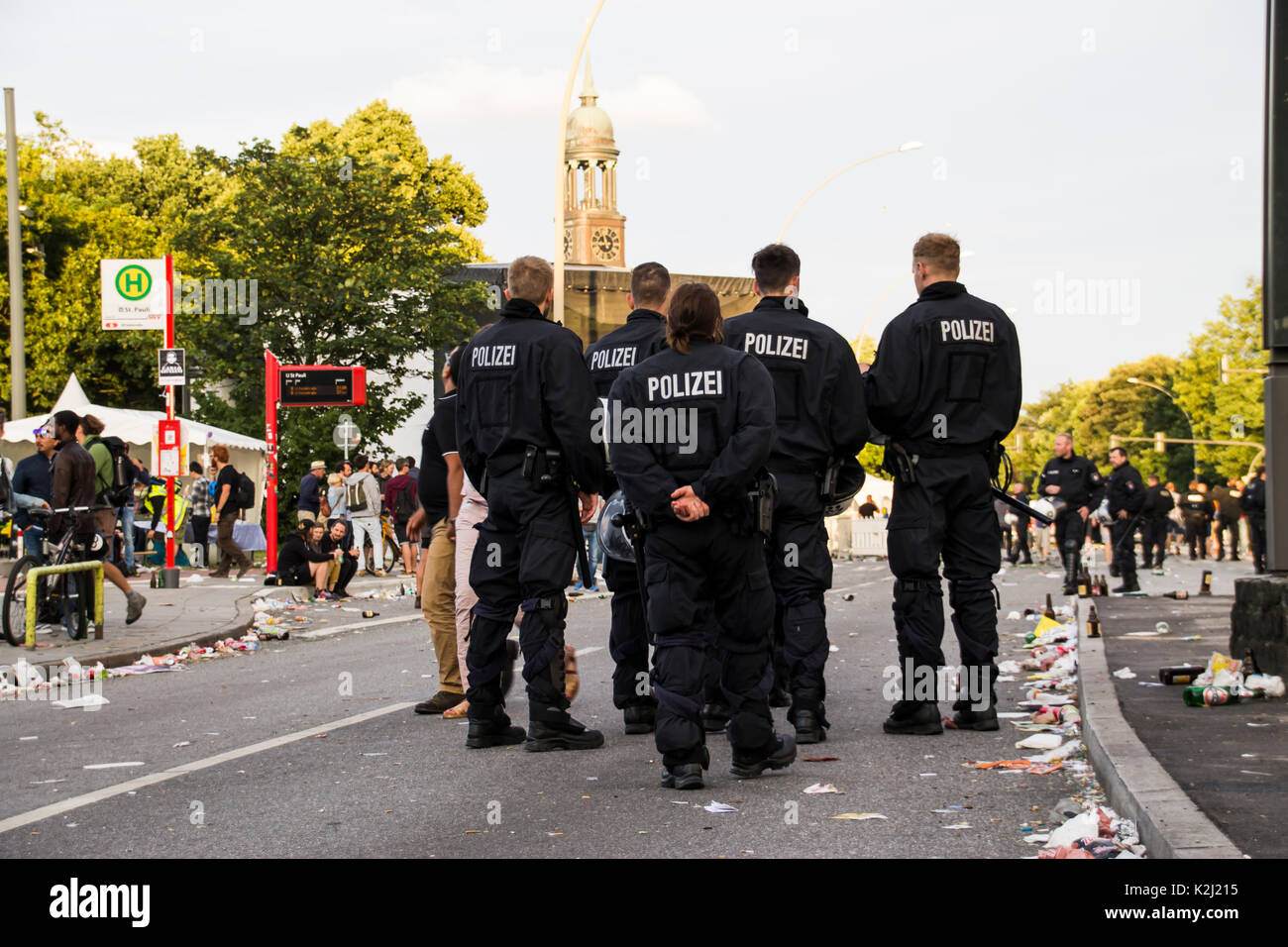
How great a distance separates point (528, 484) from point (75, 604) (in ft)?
25.2

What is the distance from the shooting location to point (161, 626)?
49.4 ft

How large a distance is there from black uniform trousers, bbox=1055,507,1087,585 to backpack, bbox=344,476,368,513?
1054 centimetres

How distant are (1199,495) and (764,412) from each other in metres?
37.3

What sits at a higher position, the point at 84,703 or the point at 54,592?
the point at 54,592

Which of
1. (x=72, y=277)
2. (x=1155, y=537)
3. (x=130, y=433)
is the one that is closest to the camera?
(x=130, y=433)

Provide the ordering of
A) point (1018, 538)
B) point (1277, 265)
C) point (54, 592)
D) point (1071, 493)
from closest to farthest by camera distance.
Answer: point (1277, 265) < point (54, 592) < point (1071, 493) < point (1018, 538)

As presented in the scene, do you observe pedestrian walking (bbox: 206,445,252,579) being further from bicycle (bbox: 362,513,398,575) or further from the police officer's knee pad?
the police officer's knee pad

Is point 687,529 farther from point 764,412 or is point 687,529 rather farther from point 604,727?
point 604,727

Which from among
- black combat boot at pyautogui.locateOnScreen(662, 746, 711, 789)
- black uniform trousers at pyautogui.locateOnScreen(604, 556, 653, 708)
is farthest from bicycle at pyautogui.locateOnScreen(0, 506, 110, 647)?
black combat boot at pyautogui.locateOnScreen(662, 746, 711, 789)

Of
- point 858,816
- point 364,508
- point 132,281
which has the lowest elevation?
point 858,816

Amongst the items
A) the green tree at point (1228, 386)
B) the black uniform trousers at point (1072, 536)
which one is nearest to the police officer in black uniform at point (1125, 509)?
the black uniform trousers at point (1072, 536)

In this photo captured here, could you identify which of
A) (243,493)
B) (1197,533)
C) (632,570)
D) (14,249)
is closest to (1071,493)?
(243,493)

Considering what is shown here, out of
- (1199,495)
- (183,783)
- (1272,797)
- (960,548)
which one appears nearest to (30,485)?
(183,783)

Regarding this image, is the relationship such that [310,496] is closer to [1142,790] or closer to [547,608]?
[547,608]
